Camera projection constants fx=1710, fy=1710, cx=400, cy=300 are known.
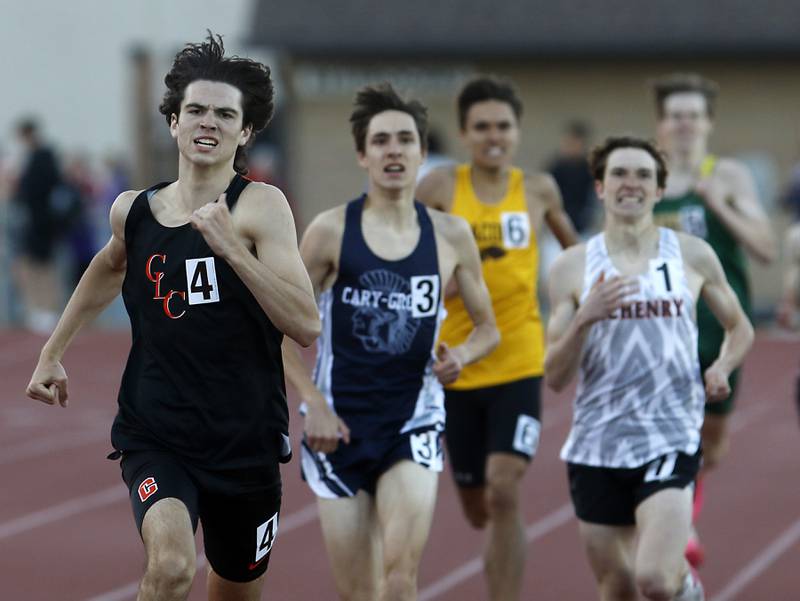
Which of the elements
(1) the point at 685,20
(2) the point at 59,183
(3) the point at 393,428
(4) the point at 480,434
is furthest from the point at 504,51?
(3) the point at 393,428

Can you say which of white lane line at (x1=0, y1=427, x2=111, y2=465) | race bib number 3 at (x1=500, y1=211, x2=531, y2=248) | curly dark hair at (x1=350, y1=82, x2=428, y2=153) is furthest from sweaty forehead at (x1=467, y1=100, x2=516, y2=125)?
white lane line at (x1=0, y1=427, x2=111, y2=465)

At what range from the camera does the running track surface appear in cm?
834

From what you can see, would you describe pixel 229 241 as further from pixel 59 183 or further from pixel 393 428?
pixel 59 183

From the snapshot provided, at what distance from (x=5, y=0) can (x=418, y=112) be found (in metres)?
22.6

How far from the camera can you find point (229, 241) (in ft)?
16.2

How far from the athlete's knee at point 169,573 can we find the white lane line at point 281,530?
3335 millimetres

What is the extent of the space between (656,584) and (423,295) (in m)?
1.33

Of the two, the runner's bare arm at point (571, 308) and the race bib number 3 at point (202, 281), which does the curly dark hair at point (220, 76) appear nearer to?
the race bib number 3 at point (202, 281)

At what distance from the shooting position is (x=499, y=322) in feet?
24.1

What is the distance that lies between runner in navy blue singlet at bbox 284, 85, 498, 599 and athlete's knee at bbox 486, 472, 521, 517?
0.95m

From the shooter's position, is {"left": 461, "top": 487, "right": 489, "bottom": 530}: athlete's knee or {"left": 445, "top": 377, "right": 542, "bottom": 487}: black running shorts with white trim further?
{"left": 461, "top": 487, "right": 489, "bottom": 530}: athlete's knee

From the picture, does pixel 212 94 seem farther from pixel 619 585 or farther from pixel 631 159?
pixel 619 585

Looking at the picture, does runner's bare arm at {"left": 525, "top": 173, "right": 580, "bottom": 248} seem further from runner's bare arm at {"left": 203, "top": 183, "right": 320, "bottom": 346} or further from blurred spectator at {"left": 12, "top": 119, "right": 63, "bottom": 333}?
blurred spectator at {"left": 12, "top": 119, "right": 63, "bottom": 333}

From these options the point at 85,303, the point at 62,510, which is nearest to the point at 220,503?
the point at 85,303
